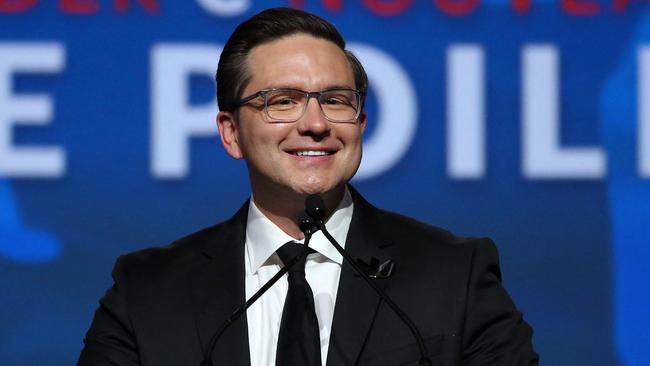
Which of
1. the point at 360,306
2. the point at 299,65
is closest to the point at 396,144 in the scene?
the point at 299,65

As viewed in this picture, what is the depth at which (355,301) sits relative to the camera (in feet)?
6.12

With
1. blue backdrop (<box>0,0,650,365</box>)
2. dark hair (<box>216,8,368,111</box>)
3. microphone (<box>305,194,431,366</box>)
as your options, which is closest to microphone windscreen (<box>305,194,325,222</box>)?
microphone (<box>305,194,431,366</box>)

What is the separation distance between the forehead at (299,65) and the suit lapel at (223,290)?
289mm

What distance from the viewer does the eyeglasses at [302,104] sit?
6.28ft

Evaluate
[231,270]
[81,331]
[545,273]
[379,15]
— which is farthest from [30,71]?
[545,273]

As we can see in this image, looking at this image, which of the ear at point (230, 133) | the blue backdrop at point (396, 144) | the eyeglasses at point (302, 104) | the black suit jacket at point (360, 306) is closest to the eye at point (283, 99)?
the eyeglasses at point (302, 104)

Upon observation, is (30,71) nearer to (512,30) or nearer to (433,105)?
(433,105)

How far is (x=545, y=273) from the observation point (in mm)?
3018

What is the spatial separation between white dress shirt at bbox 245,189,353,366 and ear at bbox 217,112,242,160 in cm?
12

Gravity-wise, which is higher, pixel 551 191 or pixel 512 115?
pixel 512 115

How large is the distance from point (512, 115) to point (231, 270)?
1.32 metres

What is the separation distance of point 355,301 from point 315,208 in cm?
23

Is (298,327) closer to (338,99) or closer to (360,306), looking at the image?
(360,306)

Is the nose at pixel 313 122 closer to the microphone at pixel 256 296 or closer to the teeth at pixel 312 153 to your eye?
the teeth at pixel 312 153
